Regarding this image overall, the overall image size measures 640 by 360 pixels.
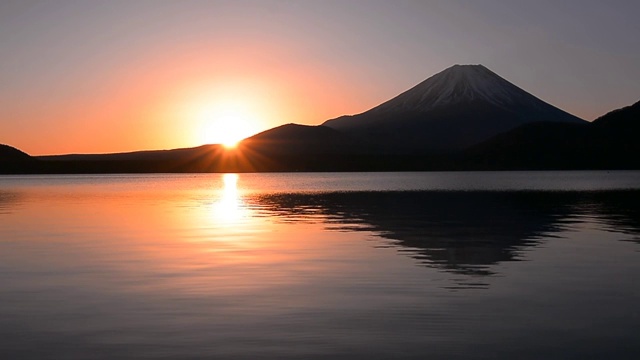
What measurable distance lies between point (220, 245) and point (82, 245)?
5655 mm

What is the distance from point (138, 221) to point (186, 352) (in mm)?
35081

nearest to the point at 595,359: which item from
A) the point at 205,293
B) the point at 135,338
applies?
the point at 135,338

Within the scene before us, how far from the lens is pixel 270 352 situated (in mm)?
13789

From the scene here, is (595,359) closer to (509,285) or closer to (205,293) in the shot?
(509,285)

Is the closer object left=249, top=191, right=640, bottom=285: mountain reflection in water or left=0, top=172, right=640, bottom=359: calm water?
left=0, top=172, right=640, bottom=359: calm water

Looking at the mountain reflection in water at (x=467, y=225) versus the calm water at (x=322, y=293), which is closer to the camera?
the calm water at (x=322, y=293)

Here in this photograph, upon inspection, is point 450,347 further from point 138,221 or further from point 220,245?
point 138,221

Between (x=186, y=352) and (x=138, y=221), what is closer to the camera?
(x=186, y=352)

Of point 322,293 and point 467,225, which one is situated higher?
point 467,225

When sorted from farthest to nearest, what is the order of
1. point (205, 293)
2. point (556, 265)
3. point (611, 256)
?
point (611, 256), point (556, 265), point (205, 293)

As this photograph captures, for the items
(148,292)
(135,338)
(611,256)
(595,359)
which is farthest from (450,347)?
(611,256)

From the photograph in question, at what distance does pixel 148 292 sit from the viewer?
20422 mm

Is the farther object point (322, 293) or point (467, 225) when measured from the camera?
point (467, 225)

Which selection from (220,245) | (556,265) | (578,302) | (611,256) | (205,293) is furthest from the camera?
(220,245)
